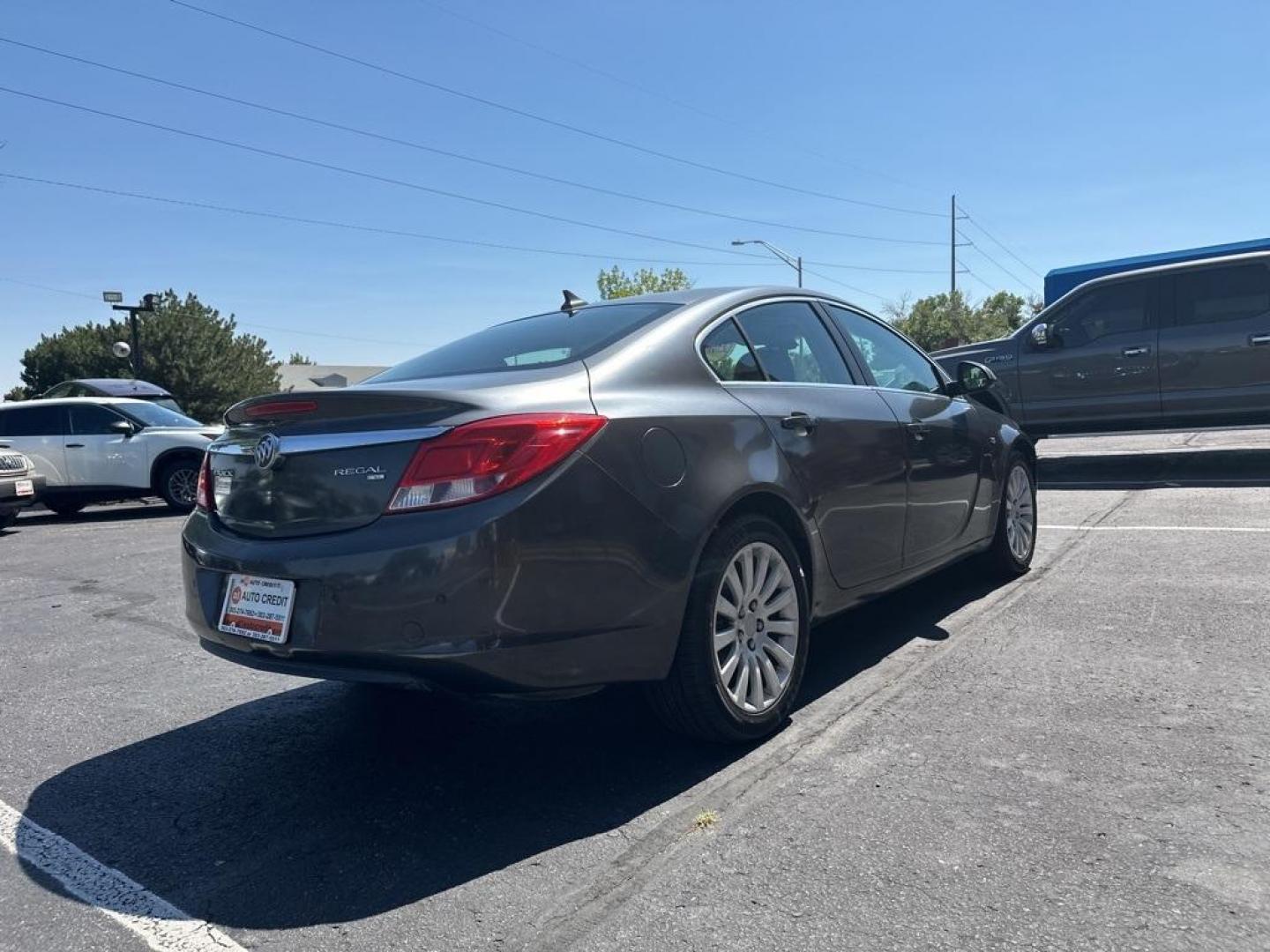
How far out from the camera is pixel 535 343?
378cm

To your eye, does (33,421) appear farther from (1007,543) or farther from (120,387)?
(1007,543)

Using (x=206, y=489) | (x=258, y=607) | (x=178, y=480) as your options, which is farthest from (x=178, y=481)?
(x=258, y=607)

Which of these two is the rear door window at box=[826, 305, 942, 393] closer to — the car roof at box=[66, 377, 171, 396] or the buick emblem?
the buick emblem

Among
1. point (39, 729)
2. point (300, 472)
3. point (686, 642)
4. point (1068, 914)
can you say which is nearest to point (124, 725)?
point (39, 729)

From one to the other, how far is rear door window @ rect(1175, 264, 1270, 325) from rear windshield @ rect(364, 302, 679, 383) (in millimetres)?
8068

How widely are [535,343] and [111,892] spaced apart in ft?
7.17

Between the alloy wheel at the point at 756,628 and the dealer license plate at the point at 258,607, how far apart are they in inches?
51.4

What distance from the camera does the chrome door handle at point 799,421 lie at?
12.1 feet

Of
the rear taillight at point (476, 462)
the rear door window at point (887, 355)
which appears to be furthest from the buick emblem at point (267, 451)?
the rear door window at point (887, 355)

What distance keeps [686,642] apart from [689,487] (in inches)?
19.0

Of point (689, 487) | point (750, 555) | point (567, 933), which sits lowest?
point (567, 933)

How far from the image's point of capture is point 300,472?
3.08m

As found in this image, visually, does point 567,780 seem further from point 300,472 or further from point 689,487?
point 300,472

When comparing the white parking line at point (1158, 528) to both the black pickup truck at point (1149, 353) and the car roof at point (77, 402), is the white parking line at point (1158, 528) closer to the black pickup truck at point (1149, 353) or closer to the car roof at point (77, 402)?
the black pickup truck at point (1149, 353)
